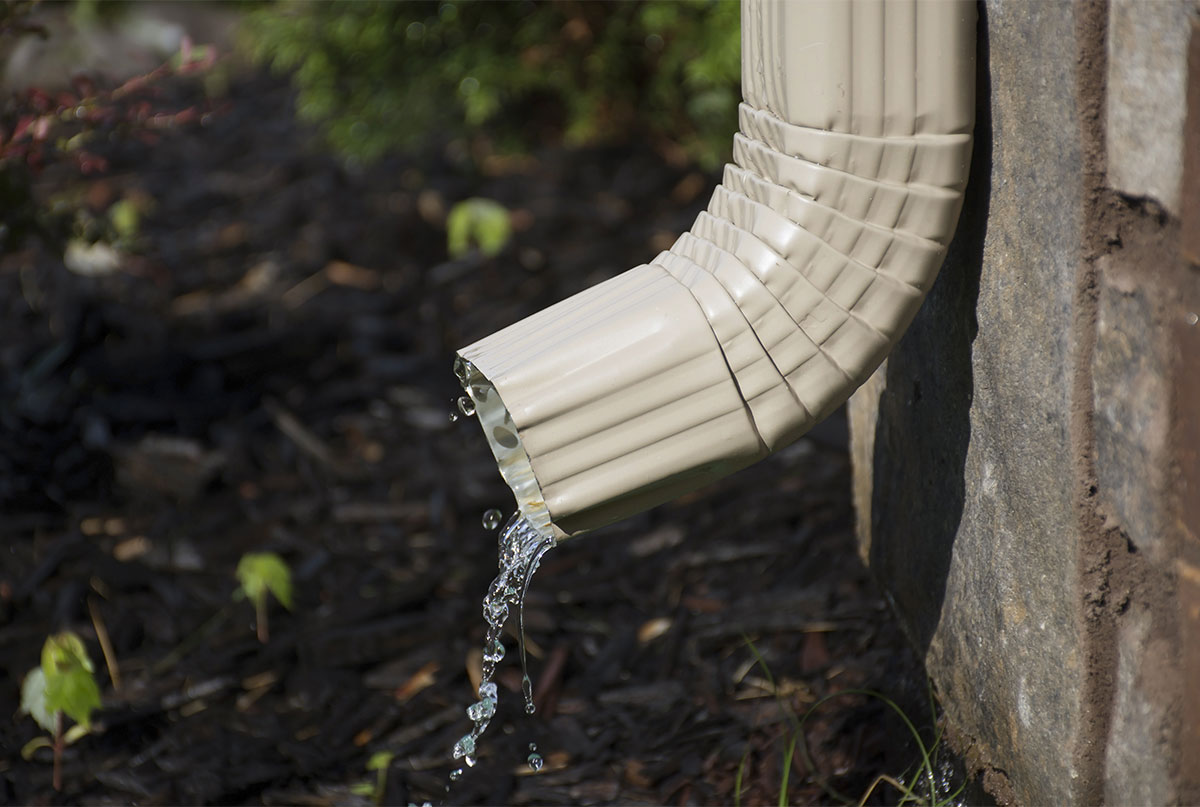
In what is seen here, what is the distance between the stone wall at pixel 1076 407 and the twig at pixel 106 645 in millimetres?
1522

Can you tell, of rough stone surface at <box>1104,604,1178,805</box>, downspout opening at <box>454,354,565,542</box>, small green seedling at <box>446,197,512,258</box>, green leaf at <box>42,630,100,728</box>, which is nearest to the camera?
rough stone surface at <box>1104,604,1178,805</box>

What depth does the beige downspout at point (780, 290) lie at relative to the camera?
1.20 m

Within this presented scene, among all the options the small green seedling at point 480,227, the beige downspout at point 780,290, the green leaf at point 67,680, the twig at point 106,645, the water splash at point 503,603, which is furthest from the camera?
the small green seedling at point 480,227

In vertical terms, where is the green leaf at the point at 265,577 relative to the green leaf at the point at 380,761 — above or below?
above

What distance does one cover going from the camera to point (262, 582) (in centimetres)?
227

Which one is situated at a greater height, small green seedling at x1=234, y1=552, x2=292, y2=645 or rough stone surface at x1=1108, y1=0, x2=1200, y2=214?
rough stone surface at x1=1108, y1=0, x2=1200, y2=214

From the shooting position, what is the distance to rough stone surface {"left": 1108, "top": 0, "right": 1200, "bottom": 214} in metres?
0.93

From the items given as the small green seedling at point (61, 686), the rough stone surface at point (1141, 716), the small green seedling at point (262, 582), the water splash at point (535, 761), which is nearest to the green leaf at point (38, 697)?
the small green seedling at point (61, 686)

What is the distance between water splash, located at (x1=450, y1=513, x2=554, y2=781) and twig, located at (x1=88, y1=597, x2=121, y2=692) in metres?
0.68

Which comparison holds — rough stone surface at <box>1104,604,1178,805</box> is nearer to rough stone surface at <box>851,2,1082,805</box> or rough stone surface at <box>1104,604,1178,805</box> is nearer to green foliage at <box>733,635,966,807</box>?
rough stone surface at <box>851,2,1082,805</box>

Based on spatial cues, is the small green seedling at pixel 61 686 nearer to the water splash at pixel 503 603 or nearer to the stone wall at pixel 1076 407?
the water splash at pixel 503 603

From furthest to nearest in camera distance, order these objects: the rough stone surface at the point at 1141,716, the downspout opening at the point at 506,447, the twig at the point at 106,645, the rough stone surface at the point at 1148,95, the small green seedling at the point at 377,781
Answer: the twig at the point at 106,645
the small green seedling at the point at 377,781
the downspout opening at the point at 506,447
the rough stone surface at the point at 1141,716
the rough stone surface at the point at 1148,95

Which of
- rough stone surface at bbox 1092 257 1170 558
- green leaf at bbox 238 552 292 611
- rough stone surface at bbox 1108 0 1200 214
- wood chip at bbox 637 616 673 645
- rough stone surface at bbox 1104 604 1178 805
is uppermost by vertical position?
rough stone surface at bbox 1108 0 1200 214

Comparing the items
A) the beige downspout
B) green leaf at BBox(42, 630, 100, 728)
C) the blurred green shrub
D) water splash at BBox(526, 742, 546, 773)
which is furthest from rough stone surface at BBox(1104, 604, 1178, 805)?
the blurred green shrub
